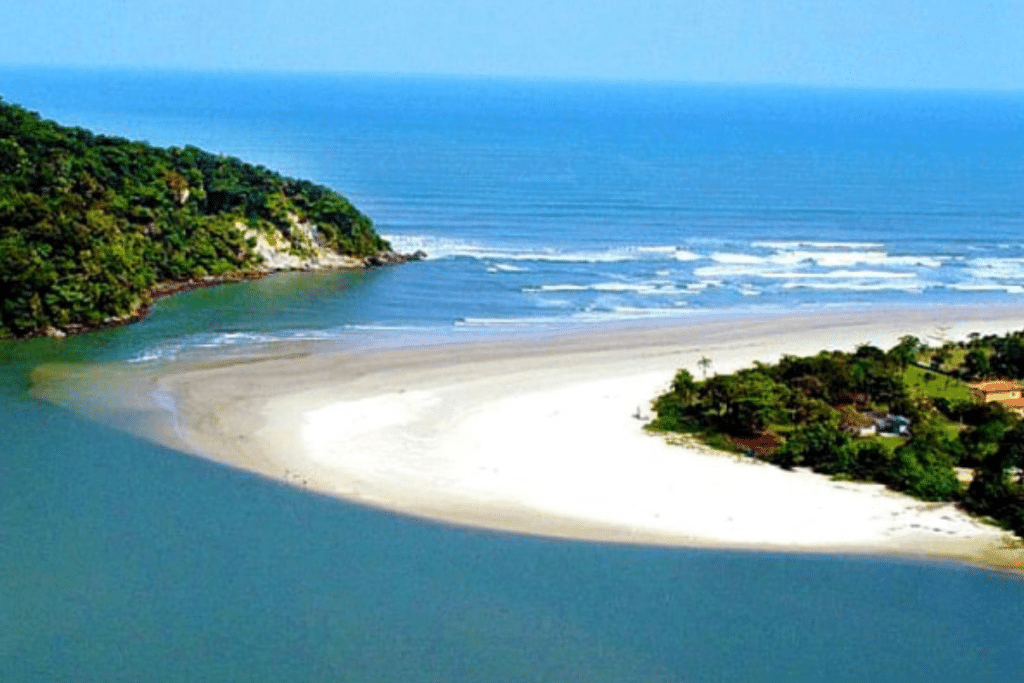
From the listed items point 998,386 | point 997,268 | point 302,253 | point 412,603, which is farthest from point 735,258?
point 412,603

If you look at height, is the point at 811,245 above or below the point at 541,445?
above

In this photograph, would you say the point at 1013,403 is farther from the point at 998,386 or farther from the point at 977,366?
the point at 977,366

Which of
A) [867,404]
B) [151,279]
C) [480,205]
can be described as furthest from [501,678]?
[480,205]

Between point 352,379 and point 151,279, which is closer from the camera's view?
point 352,379

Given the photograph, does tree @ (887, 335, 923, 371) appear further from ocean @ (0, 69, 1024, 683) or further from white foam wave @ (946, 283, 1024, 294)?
white foam wave @ (946, 283, 1024, 294)

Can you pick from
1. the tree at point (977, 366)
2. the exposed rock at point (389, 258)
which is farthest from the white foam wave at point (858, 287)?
the exposed rock at point (389, 258)

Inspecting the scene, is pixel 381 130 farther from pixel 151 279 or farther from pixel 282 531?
pixel 282 531

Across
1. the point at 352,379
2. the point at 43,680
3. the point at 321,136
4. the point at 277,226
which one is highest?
the point at 321,136
